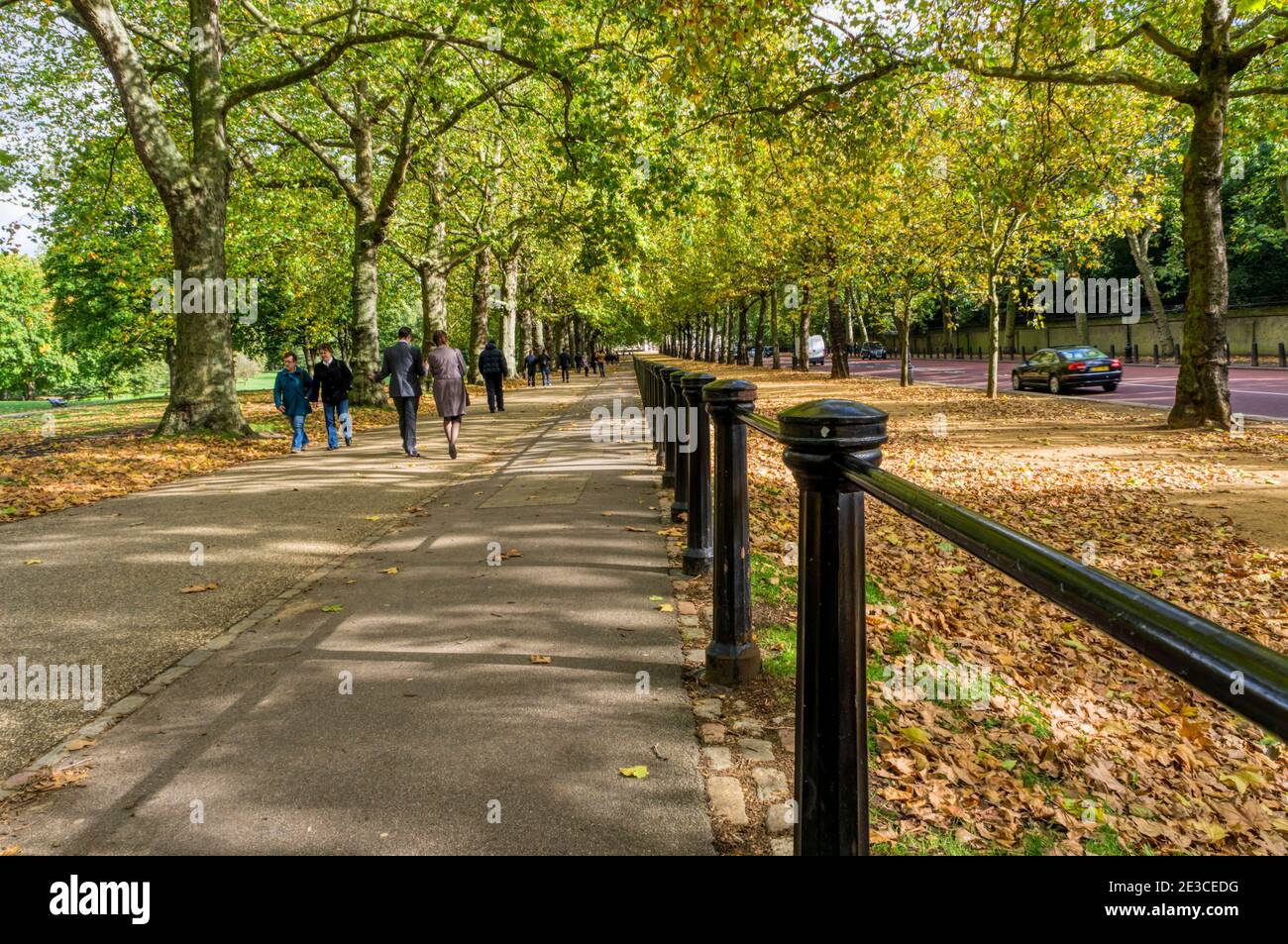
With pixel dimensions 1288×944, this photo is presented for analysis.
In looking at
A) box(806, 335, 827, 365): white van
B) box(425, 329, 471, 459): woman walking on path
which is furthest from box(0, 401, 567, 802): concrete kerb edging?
box(806, 335, 827, 365): white van

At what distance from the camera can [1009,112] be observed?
19016mm

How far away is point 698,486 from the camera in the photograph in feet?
18.0

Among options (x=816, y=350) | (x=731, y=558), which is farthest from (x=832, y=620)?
(x=816, y=350)

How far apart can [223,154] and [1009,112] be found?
17.2 meters

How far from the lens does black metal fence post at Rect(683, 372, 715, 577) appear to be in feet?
16.6

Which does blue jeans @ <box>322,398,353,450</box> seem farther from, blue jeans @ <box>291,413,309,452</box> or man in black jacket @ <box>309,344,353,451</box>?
blue jeans @ <box>291,413,309,452</box>

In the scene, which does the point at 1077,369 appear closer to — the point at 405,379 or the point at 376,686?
the point at 405,379

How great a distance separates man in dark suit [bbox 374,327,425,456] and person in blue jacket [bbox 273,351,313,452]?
1.72m

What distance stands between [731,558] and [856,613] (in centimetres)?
199

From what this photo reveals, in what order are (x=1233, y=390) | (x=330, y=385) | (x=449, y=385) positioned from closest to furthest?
(x=449, y=385) → (x=330, y=385) → (x=1233, y=390)

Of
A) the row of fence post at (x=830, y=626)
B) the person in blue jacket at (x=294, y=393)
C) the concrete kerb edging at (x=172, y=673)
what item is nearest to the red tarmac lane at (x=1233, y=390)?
the concrete kerb edging at (x=172, y=673)
